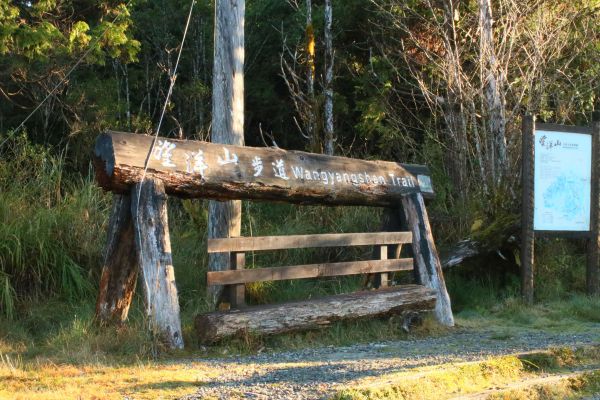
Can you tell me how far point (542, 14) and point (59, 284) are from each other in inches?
390

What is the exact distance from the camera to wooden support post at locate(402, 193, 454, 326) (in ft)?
30.7

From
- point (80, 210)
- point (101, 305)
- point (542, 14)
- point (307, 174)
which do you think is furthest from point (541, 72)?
point (101, 305)

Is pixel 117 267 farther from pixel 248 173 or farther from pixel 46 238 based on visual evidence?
pixel 46 238

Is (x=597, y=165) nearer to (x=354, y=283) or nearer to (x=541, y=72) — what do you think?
(x=541, y=72)

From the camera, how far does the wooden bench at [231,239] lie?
23.2ft

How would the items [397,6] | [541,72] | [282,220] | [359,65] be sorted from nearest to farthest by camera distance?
[282,220]
[541,72]
[397,6]
[359,65]

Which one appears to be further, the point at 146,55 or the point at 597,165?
the point at 146,55

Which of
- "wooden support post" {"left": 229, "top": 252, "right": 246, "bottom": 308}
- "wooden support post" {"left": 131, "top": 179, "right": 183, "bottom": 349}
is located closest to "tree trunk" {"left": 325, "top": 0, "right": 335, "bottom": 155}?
"wooden support post" {"left": 229, "top": 252, "right": 246, "bottom": 308}

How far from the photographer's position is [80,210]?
9.96m

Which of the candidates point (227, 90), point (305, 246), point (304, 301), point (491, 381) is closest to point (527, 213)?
point (305, 246)

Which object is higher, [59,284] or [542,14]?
[542,14]

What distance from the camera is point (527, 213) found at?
10.4m

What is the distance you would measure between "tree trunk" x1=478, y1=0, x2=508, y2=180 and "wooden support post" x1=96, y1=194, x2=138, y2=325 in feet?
22.8

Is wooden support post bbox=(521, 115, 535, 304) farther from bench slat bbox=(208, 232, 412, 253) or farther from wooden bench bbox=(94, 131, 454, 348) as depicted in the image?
bench slat bbox=(208, 232, 412, 253)
